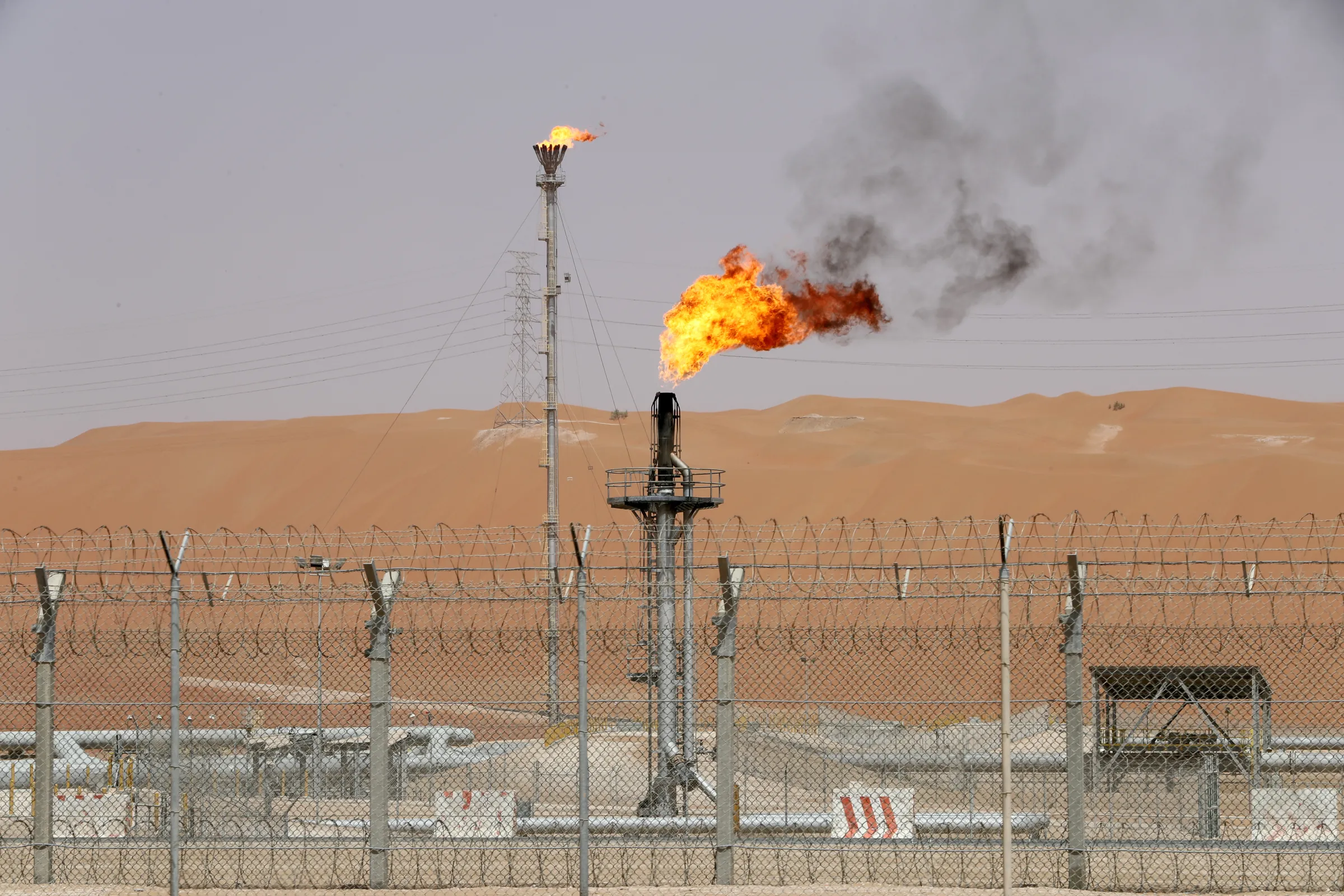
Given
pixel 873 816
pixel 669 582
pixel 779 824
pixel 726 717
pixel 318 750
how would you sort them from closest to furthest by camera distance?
pixel 726 717 → pixel 873 816 → pixel 779 824 → pixel 318 750 → pixel 669 582

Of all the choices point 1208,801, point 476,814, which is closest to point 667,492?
point 476,814

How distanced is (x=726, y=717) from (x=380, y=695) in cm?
318

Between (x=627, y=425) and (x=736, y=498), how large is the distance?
86.4 ft

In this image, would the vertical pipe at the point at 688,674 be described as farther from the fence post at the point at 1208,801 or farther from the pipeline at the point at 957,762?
the fence post at the point at 1208,801

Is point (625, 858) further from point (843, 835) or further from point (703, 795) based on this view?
point (703, 795)

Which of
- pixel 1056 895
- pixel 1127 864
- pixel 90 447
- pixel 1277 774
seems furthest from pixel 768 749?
pixel 90 447

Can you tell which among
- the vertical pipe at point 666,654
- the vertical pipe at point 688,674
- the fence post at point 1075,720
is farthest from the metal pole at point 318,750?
the fence post at point 1075,720

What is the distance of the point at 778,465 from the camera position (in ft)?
299

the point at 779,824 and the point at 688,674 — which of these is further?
the point at 688,674

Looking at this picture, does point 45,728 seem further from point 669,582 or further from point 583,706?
point 669,582

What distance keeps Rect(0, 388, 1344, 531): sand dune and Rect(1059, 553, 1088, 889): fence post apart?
54212 millimetres

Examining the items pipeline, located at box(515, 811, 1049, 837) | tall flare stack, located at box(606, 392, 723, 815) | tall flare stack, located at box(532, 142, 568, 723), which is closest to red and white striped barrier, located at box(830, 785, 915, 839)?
pipeline, located at box(515, 811, 1049, 837)

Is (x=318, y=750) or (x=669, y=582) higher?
(x=669, y=582)

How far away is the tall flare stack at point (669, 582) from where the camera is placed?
67.6 ft
